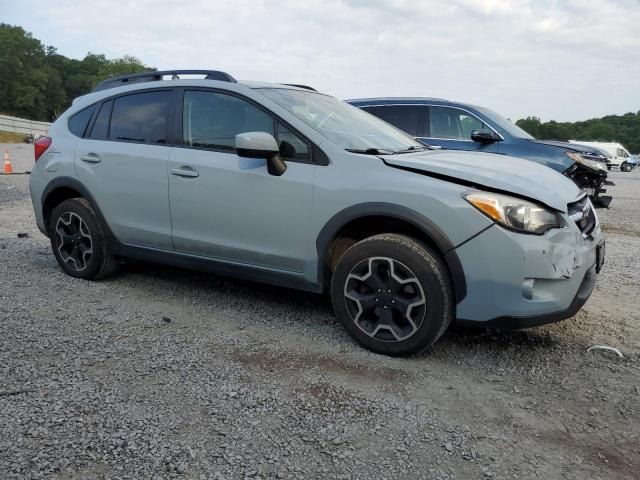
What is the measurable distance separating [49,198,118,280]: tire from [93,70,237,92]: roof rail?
3.60 ft

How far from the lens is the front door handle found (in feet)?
13.2

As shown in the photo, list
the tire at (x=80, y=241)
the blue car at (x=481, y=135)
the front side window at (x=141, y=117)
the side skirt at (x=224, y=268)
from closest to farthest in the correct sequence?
the side skirt at (x=224, y=268), the front side window at (x=141, y=117), the tire at (x=80, y=241), the blue car at (x=481, y=135)

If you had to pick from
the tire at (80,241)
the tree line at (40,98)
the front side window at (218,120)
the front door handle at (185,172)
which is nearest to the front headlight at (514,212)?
the front side window at (218,120)

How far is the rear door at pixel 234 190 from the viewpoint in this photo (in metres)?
3.63

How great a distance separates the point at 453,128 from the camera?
865 cm

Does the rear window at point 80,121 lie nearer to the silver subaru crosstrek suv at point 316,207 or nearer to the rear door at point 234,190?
the silver subaru crosstrek suv at point 316,207

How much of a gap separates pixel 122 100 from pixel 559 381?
12.9 ft

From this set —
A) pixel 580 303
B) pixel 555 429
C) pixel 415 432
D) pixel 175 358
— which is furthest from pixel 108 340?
pixel 580 303

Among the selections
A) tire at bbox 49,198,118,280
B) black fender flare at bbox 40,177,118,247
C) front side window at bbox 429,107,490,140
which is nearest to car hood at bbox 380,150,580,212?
black fender flare at bbox 40,177,118,247

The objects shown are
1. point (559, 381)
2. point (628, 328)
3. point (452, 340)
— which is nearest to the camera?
point (559, 381)

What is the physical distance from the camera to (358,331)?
3.43 metres

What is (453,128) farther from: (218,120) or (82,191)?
(82,191)

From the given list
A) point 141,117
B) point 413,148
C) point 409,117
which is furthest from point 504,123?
point 141,117

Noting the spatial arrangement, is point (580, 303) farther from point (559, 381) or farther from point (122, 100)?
point (122, 100)
